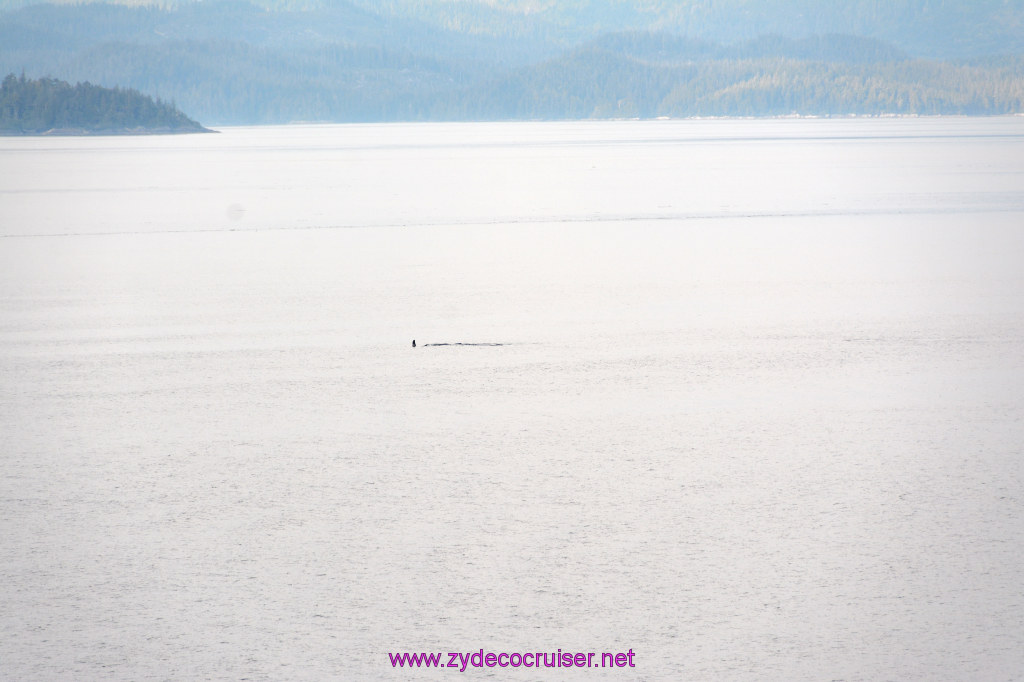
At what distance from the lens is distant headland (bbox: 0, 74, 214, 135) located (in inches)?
6029

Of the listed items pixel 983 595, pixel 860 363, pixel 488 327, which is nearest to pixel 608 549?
pixel 983 595

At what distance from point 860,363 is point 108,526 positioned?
6.24 metres

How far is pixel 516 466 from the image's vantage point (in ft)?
22.0

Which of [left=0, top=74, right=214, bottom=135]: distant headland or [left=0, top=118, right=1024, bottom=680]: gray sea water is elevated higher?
[left=0, top=74, right=214, bottom=135]: distant headland

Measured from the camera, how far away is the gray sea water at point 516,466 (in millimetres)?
4426

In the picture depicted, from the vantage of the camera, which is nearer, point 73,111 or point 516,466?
point 516,466

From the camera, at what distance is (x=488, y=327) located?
37.1ft

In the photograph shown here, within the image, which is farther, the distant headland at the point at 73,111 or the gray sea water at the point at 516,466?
the distant headland at the point at 73,111

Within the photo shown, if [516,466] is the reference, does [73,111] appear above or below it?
above

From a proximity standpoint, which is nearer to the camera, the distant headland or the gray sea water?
the gray sea water

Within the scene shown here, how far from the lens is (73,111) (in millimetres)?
154875

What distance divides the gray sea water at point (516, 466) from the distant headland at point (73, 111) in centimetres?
14966

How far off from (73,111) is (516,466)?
6408 inches

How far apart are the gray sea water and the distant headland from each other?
149656 millimetres
